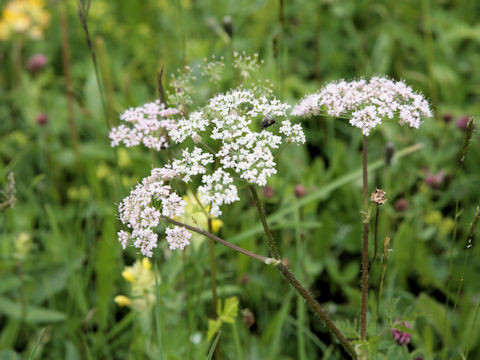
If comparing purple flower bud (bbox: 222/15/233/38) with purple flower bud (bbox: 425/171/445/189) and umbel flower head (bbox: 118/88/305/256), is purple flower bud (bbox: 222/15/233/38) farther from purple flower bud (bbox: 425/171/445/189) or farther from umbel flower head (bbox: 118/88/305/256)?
purple flower bud (bbox: 425/171/445/189)

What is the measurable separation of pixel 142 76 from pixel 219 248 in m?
2.51

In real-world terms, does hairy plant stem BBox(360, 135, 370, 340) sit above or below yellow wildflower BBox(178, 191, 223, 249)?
below

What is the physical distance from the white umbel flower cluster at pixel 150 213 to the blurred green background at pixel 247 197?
0.37 m

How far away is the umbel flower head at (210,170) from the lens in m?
1.43

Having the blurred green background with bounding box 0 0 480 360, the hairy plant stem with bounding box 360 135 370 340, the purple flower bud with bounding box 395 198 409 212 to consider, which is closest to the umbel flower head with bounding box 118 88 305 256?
the hairy plant stem with bounding box 360 135 370 340

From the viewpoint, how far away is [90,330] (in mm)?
2594

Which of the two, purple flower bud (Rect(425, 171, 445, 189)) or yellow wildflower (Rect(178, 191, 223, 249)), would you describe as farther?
purple flower bud (Rect(425, 171, 445, 189))

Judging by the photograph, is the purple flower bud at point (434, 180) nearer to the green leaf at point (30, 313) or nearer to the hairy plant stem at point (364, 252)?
the hairy plant stem at point (364, 252)

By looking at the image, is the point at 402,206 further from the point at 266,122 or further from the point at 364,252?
the point at 266,122

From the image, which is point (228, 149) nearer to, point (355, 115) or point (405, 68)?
point (355, 115)

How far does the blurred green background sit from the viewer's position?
7.96 ft

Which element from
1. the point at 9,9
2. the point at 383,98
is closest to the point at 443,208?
the point at 383,98

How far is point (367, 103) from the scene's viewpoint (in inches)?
65.5

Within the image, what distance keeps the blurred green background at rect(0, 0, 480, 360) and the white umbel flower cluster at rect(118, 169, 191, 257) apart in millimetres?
374
